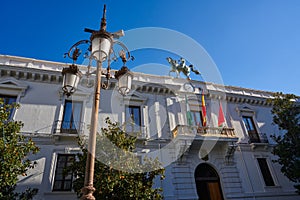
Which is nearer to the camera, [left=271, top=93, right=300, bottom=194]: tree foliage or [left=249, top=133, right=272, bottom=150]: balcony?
[left=271, top=93, right=300, bottom=194]: tree foliage

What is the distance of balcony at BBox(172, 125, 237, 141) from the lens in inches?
478

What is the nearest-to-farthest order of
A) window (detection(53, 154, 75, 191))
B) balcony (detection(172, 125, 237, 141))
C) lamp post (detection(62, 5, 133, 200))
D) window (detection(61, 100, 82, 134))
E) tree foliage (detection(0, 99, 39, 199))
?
lamp post (detection(62, 5, 133, 200)) < tree foliage (detection(0, 99, 39, 199)) < window (detection(53, 154, 75, 191)) < window (detection(61, 100, 82, 134)) < balcony (detection(172, 125, 237, 141))

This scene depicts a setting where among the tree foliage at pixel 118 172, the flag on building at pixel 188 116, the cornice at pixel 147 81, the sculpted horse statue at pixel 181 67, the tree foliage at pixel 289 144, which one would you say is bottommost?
the tree foliage at pixel 118 172

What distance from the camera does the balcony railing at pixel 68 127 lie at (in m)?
10.9

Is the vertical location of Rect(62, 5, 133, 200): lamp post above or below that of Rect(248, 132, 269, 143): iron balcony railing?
below

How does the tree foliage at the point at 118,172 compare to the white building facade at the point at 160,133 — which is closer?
the tree foliage at the point at 118,172

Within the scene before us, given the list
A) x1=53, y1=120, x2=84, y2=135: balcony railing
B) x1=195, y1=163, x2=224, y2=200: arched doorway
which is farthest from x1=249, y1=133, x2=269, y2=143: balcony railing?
x1=53, y1=120, x2=84, y2=135: balcony railing

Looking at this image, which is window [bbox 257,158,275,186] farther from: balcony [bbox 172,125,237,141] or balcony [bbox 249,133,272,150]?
balcony [bbox 172,125,237,141]

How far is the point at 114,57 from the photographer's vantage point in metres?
5.69

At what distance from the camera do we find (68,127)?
11266 millimetres

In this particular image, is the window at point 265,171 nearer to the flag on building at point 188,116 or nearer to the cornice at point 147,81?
the cornice at point 147,81

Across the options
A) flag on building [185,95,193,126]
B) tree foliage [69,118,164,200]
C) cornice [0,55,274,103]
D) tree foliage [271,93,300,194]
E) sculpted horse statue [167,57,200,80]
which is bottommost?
tree foliage [69,118,164,200]

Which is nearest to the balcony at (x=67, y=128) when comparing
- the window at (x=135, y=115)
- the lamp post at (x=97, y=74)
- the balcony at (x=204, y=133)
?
the window at (x=135, y=115)

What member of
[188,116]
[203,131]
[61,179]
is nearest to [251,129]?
[203,131]
